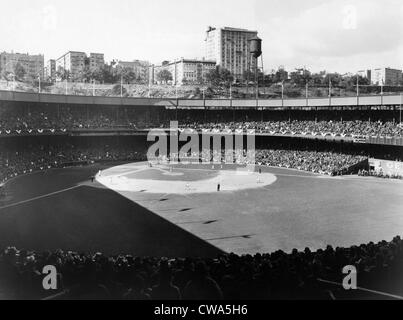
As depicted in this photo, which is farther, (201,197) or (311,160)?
(311,160)

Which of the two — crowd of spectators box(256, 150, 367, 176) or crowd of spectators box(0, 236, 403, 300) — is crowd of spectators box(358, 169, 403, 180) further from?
crowd of spectators box(0, 236, 403, 300)

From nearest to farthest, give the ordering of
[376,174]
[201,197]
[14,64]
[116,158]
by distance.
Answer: [201,197] < [376,174] < [116,158] < [14,64]

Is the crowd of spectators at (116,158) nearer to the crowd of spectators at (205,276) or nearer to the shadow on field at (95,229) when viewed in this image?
the shadow on field at (95,229)

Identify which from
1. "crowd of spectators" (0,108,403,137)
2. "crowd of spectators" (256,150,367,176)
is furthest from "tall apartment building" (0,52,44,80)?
"crowd of spectators" (256,150,367,176)

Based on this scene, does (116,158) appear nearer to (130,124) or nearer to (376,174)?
(130,124)

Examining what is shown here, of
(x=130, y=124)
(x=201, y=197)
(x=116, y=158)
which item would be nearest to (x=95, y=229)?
(x=201, y=197)

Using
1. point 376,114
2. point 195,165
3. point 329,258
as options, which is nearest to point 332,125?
point 376,114
